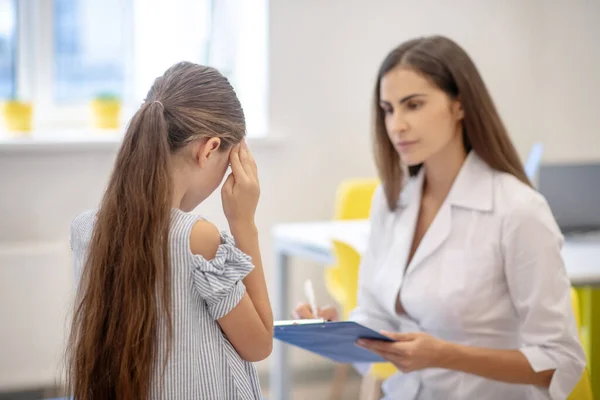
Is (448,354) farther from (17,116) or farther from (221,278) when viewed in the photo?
(17,116)

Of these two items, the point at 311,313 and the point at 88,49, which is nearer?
the point at 311,313

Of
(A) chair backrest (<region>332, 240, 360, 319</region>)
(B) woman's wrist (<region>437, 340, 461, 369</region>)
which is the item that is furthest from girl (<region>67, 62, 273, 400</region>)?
(A) chair backrest (<region>332, 240, 360, 319</region>)

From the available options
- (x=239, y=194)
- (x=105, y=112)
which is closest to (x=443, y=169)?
(x=239, y=194)

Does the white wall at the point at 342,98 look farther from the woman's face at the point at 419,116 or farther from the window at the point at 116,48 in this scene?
the woman's face at the point at 419,116

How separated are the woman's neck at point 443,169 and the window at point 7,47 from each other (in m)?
2.59

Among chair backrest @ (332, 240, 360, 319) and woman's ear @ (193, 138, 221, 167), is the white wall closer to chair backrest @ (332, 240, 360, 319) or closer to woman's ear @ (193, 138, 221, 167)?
chair backrest @ (332, 240, 360, 319)

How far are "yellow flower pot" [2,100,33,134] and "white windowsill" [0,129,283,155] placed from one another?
4 cm


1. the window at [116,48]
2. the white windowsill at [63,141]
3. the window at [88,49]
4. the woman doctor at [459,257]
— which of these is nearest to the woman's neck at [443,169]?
the woman doctor at [459,257]

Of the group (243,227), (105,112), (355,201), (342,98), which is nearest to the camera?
(243,227)

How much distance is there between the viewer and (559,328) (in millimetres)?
1800

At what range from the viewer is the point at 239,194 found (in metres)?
1.40

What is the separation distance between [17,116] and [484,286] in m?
2.64

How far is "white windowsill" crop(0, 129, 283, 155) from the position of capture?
378 cm

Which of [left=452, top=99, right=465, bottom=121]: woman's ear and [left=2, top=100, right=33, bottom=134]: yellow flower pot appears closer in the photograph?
[left=452, top=99, right=465, bottom=121]: woman's ear
